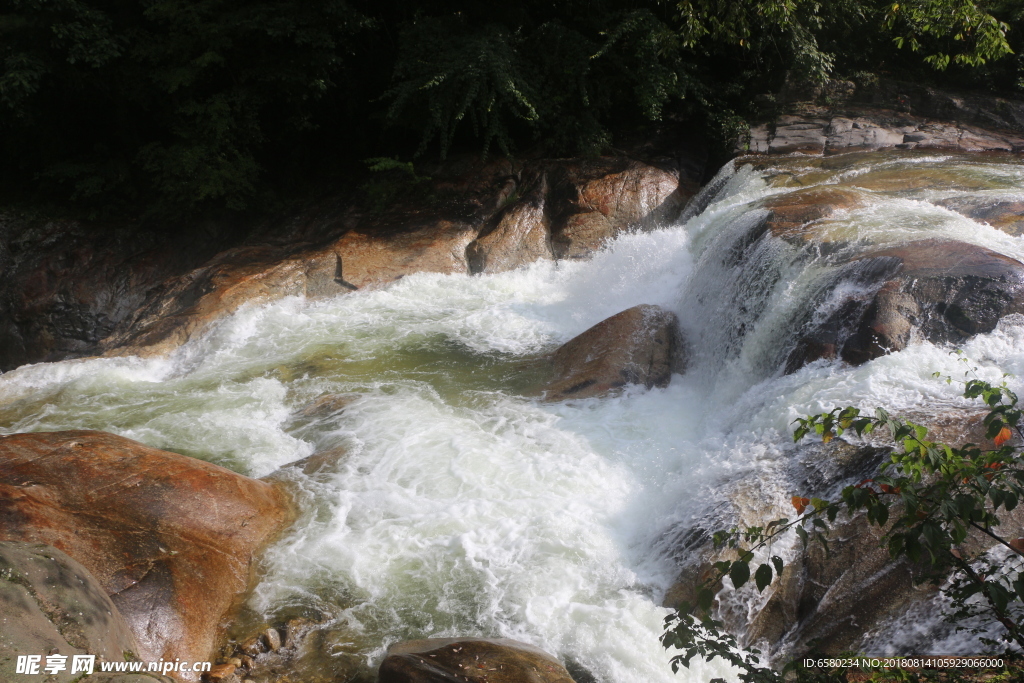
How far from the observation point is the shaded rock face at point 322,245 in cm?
826

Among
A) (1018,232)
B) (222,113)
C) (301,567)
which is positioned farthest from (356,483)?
(222,113)

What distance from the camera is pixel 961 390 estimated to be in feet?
13.0

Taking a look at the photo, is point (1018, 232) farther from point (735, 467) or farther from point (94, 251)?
point (94, 251)

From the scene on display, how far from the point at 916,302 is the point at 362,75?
8.68 m

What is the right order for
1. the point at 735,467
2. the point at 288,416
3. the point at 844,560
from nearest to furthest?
the point at 844,560, the point at 735,467, the point at 288,416

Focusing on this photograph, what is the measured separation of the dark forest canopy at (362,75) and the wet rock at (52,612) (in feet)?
23.2

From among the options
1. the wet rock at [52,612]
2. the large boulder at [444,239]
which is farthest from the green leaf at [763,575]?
the large boulder at [444,239]

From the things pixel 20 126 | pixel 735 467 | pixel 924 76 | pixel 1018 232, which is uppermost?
pixel 924 76

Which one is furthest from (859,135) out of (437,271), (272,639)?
(272,639)

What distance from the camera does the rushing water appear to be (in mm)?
3672

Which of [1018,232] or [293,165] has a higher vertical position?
[1018,232]

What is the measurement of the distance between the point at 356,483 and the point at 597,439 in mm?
1753

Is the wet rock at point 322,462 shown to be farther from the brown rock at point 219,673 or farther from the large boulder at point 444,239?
the large boulder at point 444,239

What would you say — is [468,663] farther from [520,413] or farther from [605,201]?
[605,201]
